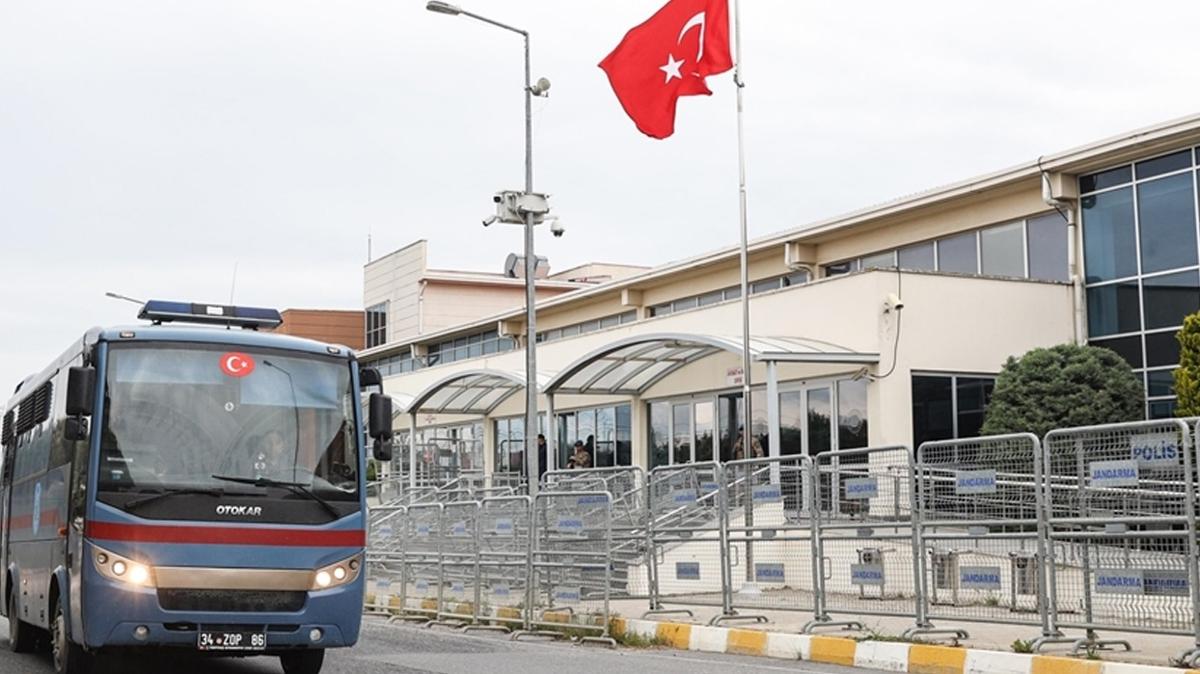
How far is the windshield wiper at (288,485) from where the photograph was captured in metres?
11.3

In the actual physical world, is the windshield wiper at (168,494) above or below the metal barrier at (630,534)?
above

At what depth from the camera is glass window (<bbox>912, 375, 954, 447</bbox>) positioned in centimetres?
2617

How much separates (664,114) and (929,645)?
12.7 metres

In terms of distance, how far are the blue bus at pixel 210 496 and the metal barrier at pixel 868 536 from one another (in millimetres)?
5180

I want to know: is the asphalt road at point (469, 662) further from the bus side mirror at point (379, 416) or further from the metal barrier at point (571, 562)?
the bus side mirror at point (379, 416)

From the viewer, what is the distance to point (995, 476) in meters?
13.2

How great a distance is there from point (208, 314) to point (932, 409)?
53.4 ft

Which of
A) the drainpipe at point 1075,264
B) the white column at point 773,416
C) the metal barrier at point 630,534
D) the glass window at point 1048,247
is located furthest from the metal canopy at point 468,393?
the metal barrier at point 630,534

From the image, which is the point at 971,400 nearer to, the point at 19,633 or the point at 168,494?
the point at 19,633

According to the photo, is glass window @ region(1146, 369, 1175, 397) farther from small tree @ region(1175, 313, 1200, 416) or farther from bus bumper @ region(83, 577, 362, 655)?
bus bumper @ region(83, 577, 362, 655)

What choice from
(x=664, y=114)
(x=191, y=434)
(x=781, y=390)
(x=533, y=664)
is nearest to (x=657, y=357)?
(x=781, y=390)

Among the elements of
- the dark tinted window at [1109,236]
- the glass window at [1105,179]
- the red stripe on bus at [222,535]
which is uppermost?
the glass window at [1105,179]

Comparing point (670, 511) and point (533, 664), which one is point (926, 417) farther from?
point (533, 664)

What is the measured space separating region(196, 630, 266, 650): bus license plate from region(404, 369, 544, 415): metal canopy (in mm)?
23058
